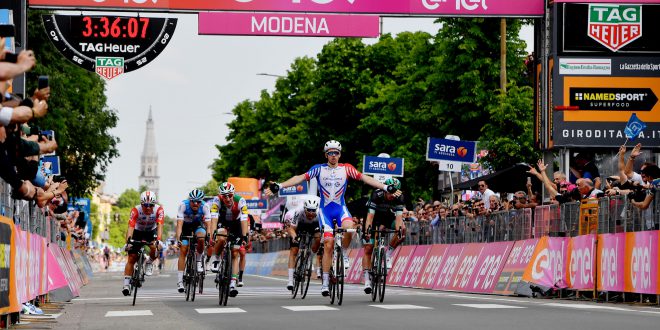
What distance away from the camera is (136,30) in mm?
26875

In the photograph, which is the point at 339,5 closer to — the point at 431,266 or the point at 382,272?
the point at 431,266

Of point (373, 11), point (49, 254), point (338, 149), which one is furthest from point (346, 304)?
point (373, 11)

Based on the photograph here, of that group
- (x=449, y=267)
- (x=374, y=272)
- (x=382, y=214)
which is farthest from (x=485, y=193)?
(x=374, y=272)

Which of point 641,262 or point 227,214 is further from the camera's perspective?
point 227,214

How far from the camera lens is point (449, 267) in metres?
27.7

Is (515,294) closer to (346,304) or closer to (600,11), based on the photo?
(346,304)

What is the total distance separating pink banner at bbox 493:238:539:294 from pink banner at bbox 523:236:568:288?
29 centimetres


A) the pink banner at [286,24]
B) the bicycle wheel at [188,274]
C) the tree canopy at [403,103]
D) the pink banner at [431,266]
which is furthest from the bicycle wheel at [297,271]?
the tree canopy at [403,103]

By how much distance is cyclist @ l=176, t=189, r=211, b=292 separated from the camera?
2228 centimetres

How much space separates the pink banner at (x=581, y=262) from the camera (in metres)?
20.4

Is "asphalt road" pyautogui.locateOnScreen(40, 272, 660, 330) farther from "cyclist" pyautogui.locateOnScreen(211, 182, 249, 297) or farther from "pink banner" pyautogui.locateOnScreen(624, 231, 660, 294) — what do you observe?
"cyclist" pyautogui.locateOnScreen(211, 182, 249, 297)

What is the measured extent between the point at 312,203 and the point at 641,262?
451cm

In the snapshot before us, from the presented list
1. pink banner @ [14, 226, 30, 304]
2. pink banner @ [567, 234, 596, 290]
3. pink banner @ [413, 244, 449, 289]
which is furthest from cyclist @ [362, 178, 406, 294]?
pink banner @ [413, 244, 449, 289]

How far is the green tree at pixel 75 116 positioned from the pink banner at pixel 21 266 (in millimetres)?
36130
